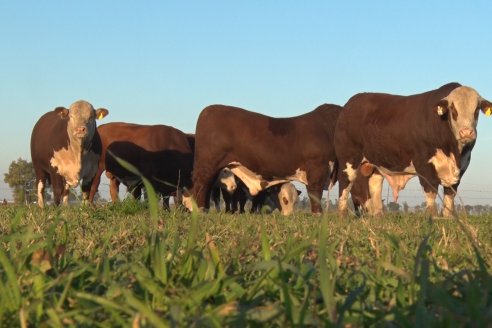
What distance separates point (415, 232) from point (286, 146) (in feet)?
32.2

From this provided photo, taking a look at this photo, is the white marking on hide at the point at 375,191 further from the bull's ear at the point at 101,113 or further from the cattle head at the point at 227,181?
the bull's ear at the point at 101,113

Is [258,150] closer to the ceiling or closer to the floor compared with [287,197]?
closer to the ceiling

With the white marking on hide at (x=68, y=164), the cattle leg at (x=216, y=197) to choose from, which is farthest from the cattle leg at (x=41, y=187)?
the cattle leg at (x=216, y=197)

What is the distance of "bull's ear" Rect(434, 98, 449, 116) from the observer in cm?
1079

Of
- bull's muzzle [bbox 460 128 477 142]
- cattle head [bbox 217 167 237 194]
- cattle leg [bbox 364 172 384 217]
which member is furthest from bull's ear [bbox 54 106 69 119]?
bull's muzzle [bbox 460 128 477 142]

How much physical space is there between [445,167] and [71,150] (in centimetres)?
712

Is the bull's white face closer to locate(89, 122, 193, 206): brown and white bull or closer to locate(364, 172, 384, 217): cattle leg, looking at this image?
locate(364, 172, 384, 217): cattle leg

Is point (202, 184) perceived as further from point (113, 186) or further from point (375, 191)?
point (113, 186)

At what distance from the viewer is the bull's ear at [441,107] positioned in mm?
10788

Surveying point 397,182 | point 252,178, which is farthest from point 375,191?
point 252,178

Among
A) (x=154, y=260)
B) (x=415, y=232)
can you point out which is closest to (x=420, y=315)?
(x=154, y=260)

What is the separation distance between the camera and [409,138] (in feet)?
38.0

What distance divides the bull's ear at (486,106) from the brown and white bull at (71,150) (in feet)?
23.4

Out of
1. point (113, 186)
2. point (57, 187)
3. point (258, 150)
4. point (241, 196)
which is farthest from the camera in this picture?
point (241, 196)
